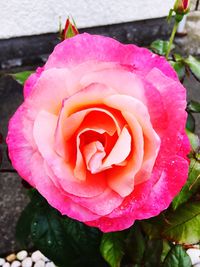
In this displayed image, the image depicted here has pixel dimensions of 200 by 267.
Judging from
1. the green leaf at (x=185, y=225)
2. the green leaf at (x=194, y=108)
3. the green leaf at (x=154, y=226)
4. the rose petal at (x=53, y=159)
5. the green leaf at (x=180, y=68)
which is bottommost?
the green leaf at (x=154, y=226)

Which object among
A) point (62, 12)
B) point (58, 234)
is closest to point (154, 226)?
point (58, 234)

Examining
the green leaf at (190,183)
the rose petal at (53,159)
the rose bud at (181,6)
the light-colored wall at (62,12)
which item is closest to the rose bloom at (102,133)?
the rose petal at (53,159)

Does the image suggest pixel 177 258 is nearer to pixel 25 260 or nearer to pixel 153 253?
pixel 153 253

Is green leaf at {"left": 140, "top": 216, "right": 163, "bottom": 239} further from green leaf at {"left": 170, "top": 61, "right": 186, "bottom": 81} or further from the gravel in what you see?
the gravel

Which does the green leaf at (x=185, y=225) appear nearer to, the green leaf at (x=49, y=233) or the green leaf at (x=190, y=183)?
the green leaf at (x=190, y=183)

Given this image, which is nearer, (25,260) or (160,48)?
(160,48)

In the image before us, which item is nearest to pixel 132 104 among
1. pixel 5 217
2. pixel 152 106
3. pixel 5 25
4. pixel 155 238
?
pixel 152 106
